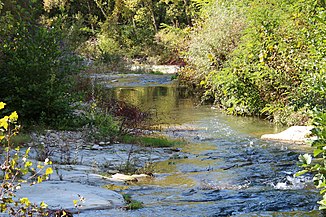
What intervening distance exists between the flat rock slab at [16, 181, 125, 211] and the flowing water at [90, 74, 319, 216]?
0.29 metres

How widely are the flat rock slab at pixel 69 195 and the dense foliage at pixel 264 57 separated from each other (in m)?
7.15

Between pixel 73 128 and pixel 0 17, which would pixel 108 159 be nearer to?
pixel 73 128

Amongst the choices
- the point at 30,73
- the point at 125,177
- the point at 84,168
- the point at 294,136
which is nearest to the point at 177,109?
the point at 294,136

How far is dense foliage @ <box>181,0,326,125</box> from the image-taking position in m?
14.1

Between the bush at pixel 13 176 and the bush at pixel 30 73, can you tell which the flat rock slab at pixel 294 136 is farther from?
the bush at pixel 13 176

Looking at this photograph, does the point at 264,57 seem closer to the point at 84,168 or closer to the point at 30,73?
the point at 30,73

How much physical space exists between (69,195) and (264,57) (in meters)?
10.8

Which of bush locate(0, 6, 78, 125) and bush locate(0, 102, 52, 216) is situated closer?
bush locate(0, 102, 52, 216)

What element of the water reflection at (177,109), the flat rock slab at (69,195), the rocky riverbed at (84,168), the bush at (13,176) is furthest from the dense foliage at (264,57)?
the bush at (13,176)

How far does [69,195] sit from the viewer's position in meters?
6.20

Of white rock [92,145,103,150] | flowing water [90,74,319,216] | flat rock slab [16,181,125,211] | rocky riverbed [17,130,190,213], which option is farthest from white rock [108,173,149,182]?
white rock [92,145,103,150]

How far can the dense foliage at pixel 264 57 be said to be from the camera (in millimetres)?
14070

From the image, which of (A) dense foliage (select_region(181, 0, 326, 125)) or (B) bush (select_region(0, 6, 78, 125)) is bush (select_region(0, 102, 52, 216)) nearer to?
(B) bush (select_region(0, 6, 78, 125))

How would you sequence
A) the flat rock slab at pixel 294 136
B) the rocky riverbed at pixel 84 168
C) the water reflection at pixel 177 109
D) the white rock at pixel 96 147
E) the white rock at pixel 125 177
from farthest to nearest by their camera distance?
the water reflection at pixel 177 109 → the flat rock slab at pixel 294 136 → the white rock at pixel 96 147 → the white rock at pixel 125 177 → the rocky riverbed at pixel 84 168
